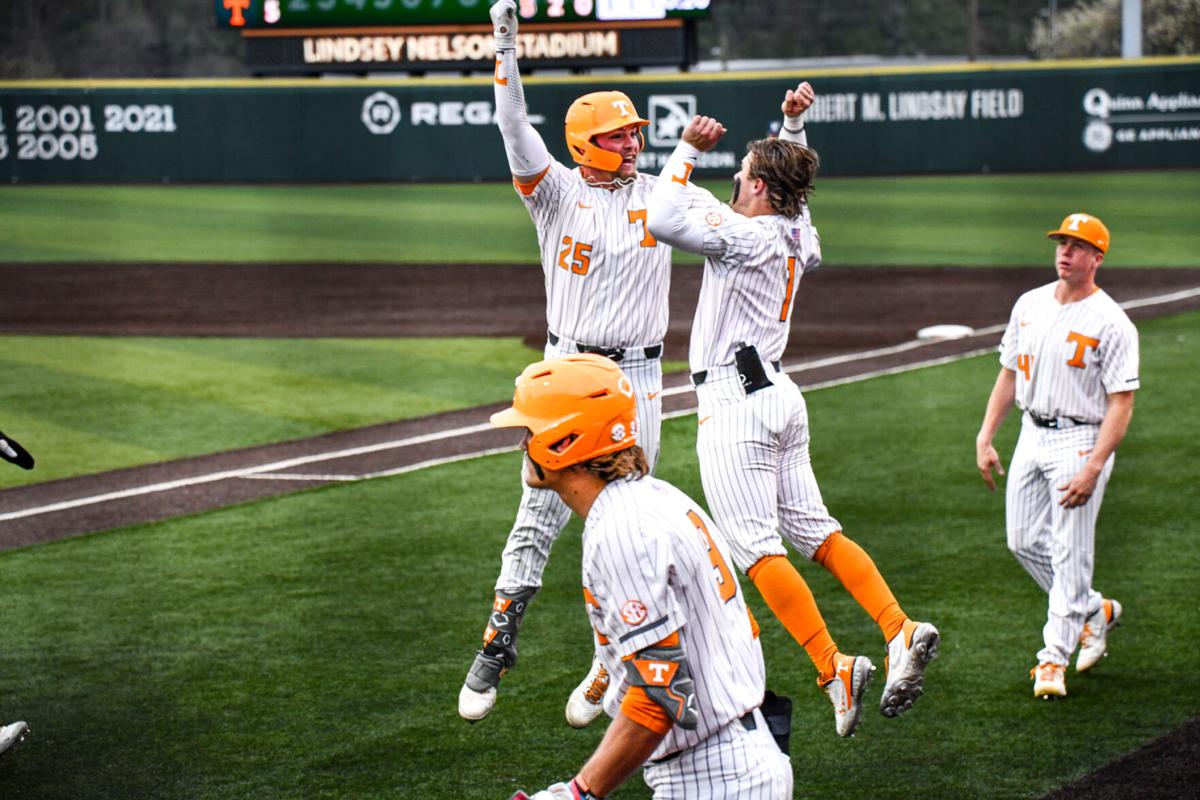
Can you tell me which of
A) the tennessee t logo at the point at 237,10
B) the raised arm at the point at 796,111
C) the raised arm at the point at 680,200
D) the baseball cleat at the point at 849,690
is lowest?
the baseball cleat at the point at 849,690

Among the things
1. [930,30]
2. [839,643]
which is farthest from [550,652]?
[930,30]

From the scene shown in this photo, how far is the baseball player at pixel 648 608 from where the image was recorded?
310 cm

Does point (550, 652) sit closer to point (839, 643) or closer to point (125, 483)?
point (839, 643)

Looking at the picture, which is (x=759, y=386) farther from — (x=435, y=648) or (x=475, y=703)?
(x=435, y=648)

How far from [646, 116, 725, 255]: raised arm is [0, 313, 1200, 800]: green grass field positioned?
1.80 meters

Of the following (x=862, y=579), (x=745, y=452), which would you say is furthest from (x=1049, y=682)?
(x=745, y=452)

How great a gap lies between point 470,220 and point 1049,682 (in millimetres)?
23246

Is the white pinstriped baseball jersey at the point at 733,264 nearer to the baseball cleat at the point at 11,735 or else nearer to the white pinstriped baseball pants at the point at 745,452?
the white pinstriped baseball pants at the point at 745,452

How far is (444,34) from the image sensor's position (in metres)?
25.3

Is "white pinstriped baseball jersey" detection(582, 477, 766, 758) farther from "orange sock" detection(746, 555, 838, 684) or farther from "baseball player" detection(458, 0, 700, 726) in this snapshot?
"baseball player" detection(458, 0, 700, 726)

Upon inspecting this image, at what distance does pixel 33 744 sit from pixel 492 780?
1677 millimetres

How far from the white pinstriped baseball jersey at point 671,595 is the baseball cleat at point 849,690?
167 cm

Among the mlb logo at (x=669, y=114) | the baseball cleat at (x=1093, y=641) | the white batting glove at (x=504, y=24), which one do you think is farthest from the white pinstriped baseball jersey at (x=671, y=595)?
the mlb logo at (x=669, y=114)

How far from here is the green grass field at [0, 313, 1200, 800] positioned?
5258 mm
